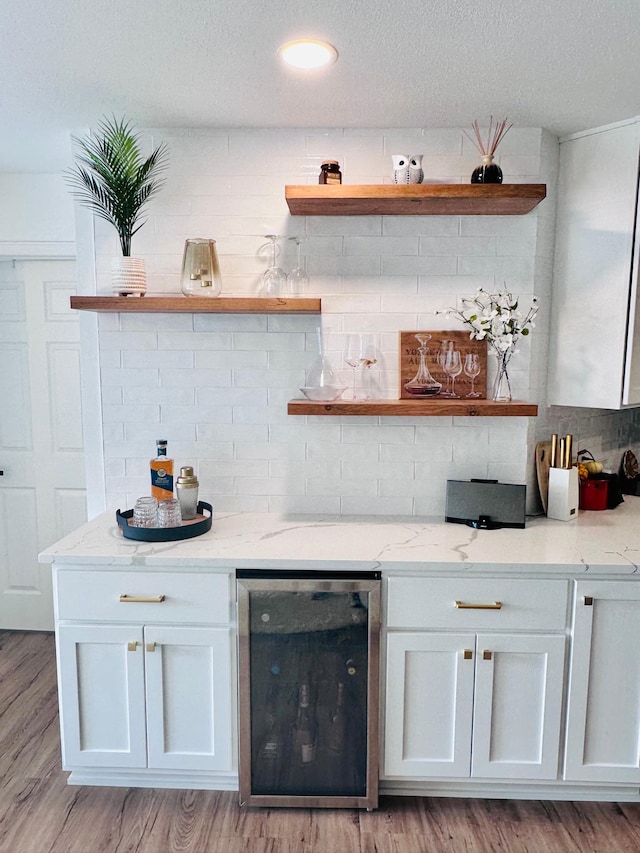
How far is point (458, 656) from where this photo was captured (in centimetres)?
199

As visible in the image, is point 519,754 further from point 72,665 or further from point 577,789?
point 72,665

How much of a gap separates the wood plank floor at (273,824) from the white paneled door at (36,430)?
126cm

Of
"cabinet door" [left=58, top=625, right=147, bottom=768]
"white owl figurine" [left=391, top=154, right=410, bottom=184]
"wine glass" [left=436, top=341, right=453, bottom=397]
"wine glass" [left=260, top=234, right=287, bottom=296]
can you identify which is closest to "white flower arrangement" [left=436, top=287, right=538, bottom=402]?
"wine glass" [left=436, top=341, right=453, bottom=397]

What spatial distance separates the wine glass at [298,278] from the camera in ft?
7.82

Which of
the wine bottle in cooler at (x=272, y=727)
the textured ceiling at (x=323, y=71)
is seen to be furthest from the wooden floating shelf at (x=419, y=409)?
the textured ceiling at (x=323, y=71)

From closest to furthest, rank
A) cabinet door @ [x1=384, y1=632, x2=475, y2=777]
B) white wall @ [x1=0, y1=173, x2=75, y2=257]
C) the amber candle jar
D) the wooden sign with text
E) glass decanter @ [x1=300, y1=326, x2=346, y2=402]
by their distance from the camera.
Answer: cabinet door @ [x1=384, y1=632, x2=475, y2=777]
the amber candle jar
glass decanter @ [x1=300, y1=326, x2=346, y2=402]
the wooden sign with text
white wall @ [x1=0, y1=173, x2=75, y2=257]

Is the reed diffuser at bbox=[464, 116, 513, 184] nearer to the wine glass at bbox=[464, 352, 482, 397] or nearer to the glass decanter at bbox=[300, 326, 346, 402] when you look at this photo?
the wine glass at bbox=[464, 352, 482, 397]

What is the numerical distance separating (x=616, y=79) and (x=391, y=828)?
102 inches

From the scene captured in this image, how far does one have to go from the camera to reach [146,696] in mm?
2035

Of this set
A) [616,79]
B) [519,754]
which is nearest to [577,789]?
[519,754]

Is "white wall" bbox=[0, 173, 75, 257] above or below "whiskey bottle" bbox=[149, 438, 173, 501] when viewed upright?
above

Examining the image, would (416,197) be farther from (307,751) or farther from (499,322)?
(307,751)

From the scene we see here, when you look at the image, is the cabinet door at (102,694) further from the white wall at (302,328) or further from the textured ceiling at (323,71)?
the textured ceiling at (323,71)

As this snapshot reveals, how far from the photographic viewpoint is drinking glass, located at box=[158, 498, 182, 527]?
2.20 metres
